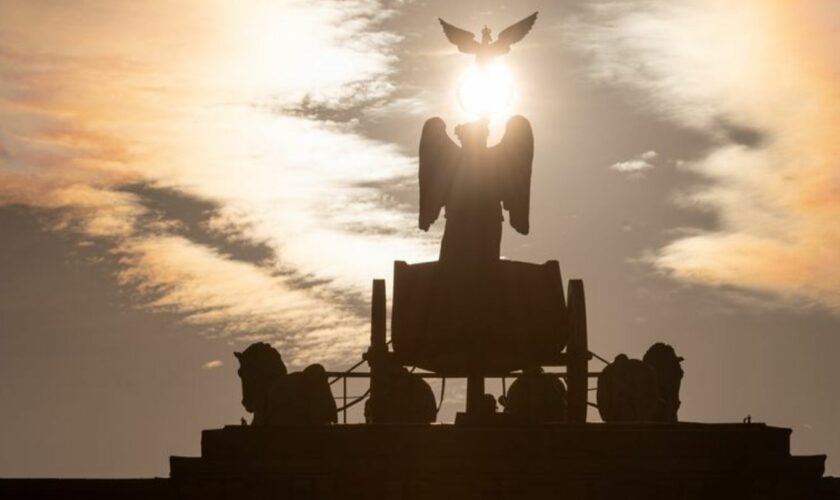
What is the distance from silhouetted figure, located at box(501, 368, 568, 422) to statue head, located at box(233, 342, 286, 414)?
3799mm

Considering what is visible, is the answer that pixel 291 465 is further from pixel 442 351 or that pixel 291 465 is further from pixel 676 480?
pixel 676 480

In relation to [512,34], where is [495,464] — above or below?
below

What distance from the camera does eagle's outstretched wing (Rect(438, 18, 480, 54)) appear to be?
24641 millimetres

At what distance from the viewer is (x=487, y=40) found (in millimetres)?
24578

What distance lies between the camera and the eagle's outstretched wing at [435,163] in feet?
81.0

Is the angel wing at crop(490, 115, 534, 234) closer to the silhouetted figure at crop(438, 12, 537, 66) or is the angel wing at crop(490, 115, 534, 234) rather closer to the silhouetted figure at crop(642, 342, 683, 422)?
the silhouetted figure at crop(438, 12, 537, 66)

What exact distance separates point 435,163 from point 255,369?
6.20 metres

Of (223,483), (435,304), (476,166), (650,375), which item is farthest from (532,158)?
(223,483)

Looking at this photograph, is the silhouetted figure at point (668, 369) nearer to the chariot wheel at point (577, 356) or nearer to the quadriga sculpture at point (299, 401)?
the chariot wheel at point (577, 356)

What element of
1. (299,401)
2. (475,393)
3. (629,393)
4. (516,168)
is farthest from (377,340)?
(629,393)

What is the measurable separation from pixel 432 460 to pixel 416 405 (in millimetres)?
4809

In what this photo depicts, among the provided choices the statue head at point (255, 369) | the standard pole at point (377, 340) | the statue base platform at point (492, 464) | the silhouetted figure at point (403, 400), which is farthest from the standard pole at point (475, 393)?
the statue head at point (255, 369)

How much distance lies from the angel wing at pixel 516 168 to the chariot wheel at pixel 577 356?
1.33 m

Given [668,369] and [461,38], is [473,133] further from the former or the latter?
[668,369]
